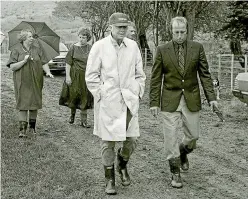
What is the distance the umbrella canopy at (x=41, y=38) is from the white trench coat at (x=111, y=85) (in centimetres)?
423

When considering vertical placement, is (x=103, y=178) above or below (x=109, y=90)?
below

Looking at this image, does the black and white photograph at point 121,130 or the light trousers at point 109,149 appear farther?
the light trousers at point 109,149

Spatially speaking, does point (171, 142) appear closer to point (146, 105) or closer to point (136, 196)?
point (136, 196)

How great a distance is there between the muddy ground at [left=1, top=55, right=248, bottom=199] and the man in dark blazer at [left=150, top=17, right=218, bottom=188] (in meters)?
0.47

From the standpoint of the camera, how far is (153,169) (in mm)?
7426

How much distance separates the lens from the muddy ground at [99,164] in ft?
20.6

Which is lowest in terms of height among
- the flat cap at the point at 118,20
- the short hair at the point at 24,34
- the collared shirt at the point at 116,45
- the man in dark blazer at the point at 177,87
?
the man in dark blazer at the point at 177,87

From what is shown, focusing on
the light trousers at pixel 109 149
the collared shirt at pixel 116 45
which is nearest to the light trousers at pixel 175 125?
the light trousers at pixel 109 149

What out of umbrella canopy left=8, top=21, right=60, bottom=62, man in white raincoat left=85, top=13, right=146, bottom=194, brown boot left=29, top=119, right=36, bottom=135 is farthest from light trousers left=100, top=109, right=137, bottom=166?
umbrella canopy left=8, top=21, right=60, bottom=62

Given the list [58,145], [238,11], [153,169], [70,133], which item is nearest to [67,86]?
[70,133]

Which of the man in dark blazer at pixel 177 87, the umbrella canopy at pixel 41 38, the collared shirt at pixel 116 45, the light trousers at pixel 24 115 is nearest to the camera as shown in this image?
Result: the collared shirt at pixel 116 45

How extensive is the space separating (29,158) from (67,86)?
3671 mm

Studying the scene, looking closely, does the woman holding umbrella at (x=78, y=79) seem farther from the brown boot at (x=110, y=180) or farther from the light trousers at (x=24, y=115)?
the brown boot at (x=110, y=180)

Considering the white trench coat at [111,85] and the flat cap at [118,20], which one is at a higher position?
the flat cap at [118,20]
